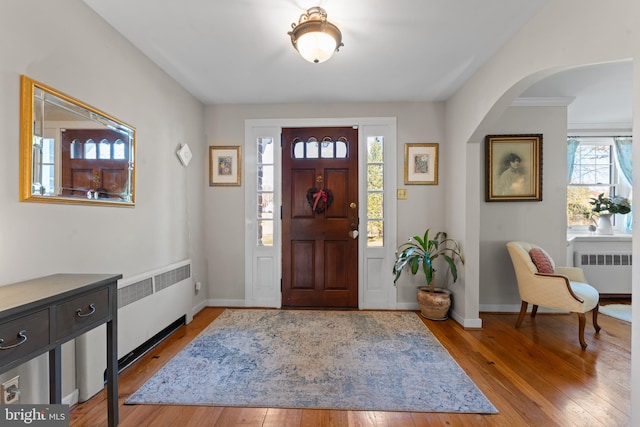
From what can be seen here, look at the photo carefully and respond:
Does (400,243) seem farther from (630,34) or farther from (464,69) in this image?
(630,34)

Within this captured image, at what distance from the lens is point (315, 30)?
5.95 feet

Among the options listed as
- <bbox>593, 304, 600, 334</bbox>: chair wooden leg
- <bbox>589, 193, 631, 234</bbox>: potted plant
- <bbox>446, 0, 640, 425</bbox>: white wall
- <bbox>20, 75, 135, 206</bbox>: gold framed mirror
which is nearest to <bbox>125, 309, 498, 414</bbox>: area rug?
<bbox>446, 0, 640, 425</bbox>: white wall

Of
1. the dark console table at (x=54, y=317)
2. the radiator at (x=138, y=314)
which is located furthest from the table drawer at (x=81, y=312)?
the radiator at (x=138, y=314)

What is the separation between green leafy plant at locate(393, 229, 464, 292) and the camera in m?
3.11

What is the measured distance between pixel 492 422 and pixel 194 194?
3.26 m

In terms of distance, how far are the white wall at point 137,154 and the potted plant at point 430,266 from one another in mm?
2416

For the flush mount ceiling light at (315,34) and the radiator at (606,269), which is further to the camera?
the radiator at (606,269)

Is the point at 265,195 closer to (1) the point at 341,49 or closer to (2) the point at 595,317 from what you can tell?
(1) the point at 341,49

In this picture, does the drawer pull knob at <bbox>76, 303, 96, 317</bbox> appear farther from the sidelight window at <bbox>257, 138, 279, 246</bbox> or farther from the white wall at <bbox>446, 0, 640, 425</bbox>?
the white wall at <bbox>446, 0, 640, 425</bbox>

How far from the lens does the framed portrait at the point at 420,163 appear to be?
11.4 ft

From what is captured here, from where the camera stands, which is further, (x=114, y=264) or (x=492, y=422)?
(x=114, y=264)

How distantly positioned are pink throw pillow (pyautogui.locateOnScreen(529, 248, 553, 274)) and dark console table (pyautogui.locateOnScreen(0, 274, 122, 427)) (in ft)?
11.7

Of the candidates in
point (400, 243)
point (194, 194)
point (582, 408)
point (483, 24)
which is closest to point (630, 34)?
point (483, 24)

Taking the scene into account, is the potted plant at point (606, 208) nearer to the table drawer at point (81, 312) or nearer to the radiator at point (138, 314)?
the radiator at point (138, 314)
